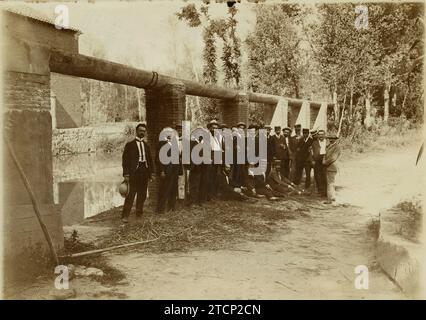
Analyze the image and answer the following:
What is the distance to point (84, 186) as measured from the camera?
13.4 meters

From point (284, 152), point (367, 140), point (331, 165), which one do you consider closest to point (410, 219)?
point (331, 165)

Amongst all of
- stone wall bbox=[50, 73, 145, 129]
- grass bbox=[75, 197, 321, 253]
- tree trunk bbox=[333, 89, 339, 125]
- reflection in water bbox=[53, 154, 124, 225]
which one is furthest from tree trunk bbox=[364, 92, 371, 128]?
stone wall bbox=[50, 73, 145, 129]

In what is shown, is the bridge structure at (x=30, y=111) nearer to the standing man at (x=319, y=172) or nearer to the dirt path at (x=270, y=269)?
the dirt path at (x=270, y=269)

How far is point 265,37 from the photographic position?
1048 centimetres

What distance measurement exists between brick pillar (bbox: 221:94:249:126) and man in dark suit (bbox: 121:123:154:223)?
3.66 m

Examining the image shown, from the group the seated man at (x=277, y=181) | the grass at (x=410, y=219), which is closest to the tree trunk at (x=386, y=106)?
the seated man at (x=277, y=181)

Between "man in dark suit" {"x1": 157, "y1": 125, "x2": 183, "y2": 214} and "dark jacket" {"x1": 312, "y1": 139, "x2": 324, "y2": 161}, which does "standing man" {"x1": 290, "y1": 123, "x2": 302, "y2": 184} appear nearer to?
"dark jacket" {"x1": 312, "y1": 139, "x2": 324, "y2": 161}

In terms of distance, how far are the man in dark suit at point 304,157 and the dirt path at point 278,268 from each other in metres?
2.94

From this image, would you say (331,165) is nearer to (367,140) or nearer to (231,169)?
(231,169)

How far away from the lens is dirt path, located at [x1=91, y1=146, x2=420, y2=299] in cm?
470

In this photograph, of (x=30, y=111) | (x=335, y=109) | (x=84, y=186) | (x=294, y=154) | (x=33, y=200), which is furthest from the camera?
(x=335, y=109)

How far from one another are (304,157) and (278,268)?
5441 millimetres

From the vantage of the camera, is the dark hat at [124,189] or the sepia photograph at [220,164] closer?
the sepia photograph at [220,164]

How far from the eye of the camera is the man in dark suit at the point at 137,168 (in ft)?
22.4
